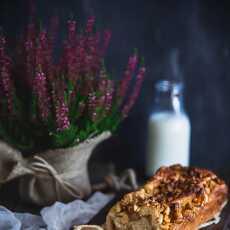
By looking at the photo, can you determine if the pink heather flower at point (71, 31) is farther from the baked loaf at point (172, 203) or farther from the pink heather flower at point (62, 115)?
the baked loaf at point (172, 203)

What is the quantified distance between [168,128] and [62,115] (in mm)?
422

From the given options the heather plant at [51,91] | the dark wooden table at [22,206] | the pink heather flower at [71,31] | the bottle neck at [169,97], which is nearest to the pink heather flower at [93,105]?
the heather plant at [51,91]

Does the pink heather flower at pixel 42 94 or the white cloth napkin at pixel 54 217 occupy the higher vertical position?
the pink heather flower at pixel 42 94

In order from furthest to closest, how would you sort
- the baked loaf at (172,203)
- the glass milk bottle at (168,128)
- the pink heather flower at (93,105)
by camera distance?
the glass milk bottle at (168,128), the pink heather flower at (93,105), the baked loaf at (172,203)

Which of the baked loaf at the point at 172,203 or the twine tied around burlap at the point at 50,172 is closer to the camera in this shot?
the baked loaf at the point at 172,203

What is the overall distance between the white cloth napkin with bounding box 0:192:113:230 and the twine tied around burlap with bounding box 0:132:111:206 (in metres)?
0.05

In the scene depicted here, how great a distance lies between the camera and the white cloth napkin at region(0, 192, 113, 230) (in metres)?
1.07

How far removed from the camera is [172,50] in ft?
4.86

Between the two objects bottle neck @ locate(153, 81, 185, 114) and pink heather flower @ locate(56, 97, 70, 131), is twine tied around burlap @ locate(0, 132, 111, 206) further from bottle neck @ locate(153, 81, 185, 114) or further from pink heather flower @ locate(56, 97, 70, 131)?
bottle neck @ locate(153, 81, 185, 114)

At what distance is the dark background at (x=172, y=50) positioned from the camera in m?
1.42

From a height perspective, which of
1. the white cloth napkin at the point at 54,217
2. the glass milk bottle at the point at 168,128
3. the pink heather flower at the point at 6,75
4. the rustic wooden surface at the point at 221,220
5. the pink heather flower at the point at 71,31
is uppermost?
the pink heather flower at the point at 71,31

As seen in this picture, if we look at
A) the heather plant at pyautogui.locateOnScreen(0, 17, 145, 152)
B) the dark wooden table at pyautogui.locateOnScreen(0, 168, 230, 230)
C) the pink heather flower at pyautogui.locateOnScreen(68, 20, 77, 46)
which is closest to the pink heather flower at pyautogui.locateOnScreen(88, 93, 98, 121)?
the heather plant at pyautogui.locateOnScreen(0, 17, 145, 152)

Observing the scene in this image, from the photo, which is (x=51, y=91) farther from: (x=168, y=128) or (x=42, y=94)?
(x=168, y=128)

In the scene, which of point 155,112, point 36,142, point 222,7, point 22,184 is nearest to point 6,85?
point 36,142
